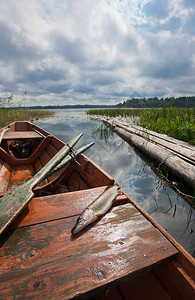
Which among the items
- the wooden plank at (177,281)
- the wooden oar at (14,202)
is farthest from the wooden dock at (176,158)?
the wooden oar at (14,202)

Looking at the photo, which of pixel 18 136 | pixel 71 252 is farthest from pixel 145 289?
pixel 18 136

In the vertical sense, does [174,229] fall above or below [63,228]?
below

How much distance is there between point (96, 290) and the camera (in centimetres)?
92

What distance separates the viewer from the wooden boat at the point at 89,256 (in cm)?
94

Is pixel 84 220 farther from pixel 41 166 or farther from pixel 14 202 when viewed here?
pixel 41 166

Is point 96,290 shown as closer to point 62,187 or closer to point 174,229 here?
point 174,229

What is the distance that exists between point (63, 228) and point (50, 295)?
0.48 m

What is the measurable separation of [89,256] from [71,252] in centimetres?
14

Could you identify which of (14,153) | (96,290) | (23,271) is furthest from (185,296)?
(14,153)

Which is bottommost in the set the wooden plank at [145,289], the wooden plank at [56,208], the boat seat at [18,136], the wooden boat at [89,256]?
the wooden plank at [145,289]

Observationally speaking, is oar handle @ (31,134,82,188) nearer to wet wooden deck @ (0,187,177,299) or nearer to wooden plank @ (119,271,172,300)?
wet wooden deck @ (0,187,177,299)

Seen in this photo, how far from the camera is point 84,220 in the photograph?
4.40 ft

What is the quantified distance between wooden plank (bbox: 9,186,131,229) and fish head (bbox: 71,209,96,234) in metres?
0.14

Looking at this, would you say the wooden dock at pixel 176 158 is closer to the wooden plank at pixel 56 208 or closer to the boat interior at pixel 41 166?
the boat interior at pixel 41 166
